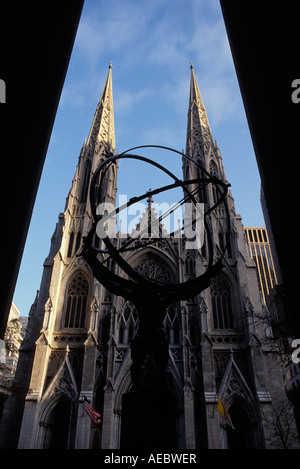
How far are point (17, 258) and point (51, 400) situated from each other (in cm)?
1915

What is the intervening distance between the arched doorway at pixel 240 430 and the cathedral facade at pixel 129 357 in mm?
63

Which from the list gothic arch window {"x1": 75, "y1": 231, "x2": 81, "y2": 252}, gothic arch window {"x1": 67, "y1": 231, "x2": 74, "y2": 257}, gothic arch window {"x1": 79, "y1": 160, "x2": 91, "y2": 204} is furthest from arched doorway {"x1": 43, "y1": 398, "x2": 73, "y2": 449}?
gothic arch window {"x1": 79, "y1": 160, "x2": 91, "y2": 204}

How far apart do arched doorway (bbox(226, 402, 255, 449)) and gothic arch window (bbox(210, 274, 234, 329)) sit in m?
5.19

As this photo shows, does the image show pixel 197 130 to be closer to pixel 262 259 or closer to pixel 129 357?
pixel 129 357

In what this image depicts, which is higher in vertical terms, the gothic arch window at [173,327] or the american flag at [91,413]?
the gothic arch window at [173,327]

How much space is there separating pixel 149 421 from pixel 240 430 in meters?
19.4

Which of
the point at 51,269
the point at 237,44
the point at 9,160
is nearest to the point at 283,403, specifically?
the point at 51,269

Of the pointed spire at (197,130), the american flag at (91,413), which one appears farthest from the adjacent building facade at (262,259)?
the american flag at (91,413)

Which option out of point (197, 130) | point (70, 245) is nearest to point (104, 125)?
point (197, 130)

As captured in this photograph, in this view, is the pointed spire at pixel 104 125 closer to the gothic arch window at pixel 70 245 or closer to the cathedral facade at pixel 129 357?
the cathedral facade at pixel 129 357

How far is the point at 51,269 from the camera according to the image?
2725cm

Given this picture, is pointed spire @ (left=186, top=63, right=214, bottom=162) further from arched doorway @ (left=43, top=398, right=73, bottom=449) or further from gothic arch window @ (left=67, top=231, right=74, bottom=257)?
arched doorway @ (left=43, top=398, right=73, bottom=449)

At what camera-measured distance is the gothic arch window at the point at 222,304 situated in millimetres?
24875

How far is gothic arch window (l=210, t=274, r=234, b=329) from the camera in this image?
81.6 ft
